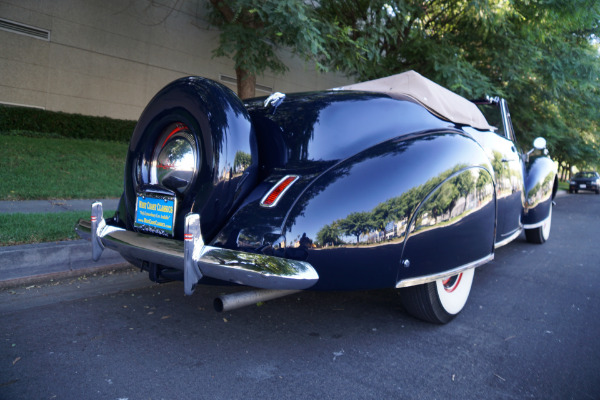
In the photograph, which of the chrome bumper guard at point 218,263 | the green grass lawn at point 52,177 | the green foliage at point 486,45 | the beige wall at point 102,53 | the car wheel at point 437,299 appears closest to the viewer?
the chrome bumper guard at point 218,263

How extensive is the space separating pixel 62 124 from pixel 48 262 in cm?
822

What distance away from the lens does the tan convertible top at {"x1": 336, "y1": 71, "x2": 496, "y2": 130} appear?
3115 mm

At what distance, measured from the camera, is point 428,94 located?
3.15 m

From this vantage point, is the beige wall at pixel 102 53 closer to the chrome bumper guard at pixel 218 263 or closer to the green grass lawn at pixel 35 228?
the green grass lawn at pixel 35 228

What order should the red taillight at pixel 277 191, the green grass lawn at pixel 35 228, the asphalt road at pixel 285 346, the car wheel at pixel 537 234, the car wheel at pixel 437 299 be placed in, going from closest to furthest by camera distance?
the asphalt road at pixel 285 346 < the red taillight at pixel 277 191 < the car wheel at pixel 437 299 < the green grass lawn at pixel 35 228 < the car wheel at pixel 537 234

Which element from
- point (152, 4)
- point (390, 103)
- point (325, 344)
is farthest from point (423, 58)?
point (325, 344)

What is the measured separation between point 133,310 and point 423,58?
9855 millimetres

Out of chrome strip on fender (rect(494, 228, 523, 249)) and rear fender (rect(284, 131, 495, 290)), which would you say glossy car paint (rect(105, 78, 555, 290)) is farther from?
chrome strip on fender (rect(494, 228, 523, 249))

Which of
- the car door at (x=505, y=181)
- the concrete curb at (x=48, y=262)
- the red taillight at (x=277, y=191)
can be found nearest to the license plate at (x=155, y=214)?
the red taillight at (x=277, y=191)

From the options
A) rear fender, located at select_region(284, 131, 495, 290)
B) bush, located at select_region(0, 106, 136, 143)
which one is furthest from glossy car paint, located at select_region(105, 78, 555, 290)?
bush, located at select_region(0, 106, 136, 143)

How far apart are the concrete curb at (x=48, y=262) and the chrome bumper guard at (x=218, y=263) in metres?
1.75

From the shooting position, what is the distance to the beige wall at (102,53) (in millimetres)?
10648

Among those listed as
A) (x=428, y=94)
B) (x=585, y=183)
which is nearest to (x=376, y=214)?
(x=428, y=94)

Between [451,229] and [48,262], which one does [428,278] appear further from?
[48,262]
